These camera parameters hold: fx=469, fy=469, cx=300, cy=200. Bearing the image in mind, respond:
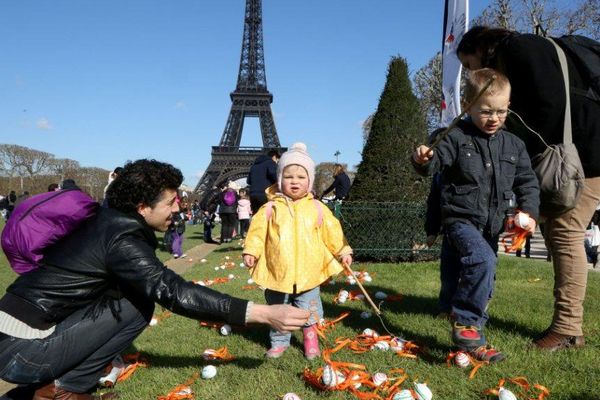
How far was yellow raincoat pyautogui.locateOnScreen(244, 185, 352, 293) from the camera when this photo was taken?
3.48 meters

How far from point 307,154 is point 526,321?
2.45 m

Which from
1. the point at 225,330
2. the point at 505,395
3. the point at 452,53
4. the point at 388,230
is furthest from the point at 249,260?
the point at 452,53

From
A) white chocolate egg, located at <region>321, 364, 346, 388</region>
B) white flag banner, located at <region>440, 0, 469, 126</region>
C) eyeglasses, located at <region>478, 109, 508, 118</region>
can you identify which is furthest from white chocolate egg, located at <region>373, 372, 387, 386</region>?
white flag banner, located at <region>440, 0, 469, 126</region>

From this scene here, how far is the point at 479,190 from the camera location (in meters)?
3.16

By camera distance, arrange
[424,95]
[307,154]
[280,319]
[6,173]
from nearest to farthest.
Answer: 1. [280,319]
2. [307,154]
3. [424,95]
4. [6,173]

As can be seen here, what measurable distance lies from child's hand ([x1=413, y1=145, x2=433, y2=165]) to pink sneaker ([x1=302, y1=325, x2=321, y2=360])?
4.86 ft

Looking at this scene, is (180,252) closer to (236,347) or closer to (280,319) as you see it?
(236,347)

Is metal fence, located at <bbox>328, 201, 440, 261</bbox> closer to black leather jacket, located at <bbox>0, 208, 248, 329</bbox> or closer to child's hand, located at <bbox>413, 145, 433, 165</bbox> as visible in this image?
child's hand, located at <bbox>413, 145, 433, 165</bbox>

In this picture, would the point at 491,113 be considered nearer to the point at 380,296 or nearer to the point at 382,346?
the point at 382,346

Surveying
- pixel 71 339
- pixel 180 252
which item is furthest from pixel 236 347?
pixel 180 252

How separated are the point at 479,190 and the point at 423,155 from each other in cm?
51

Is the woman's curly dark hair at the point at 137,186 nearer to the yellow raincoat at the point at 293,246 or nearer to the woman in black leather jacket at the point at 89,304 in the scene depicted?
the woman in black leather jacket at the point at 89,304

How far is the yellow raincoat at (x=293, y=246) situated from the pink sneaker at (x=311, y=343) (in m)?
0.32

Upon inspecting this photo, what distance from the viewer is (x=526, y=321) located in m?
4.17
